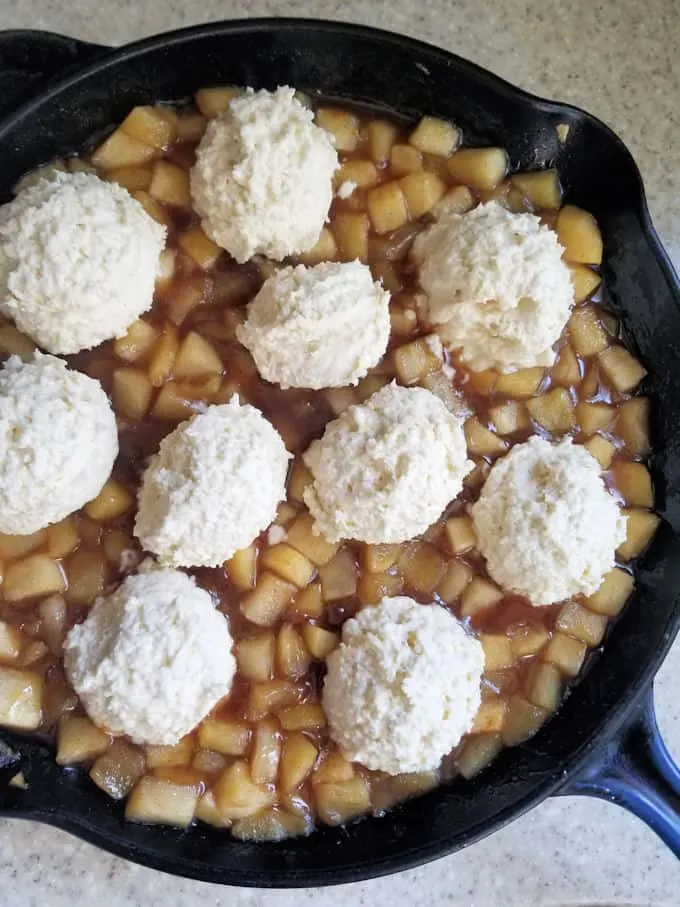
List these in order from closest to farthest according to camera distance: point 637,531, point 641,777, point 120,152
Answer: point 641,777 < point 120,152 < point 637,531

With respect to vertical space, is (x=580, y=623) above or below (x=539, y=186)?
below

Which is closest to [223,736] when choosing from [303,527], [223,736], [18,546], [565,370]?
[223,736]

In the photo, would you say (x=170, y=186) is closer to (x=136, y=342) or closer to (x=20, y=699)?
(x=136, y=342)

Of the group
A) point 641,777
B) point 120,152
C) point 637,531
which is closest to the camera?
point 641,777

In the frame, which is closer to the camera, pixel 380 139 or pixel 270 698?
pixel 270 698

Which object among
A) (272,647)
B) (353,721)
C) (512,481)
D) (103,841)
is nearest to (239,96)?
(512,481)

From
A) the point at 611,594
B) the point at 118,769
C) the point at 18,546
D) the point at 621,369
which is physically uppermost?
the point at 621,369

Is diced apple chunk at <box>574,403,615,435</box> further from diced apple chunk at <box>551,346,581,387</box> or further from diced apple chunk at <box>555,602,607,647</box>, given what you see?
diced apple chunk at <box>555,602,607,647</box>

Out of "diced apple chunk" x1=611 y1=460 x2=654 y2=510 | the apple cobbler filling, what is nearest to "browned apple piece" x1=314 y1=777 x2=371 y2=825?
the apple cobbler filling
